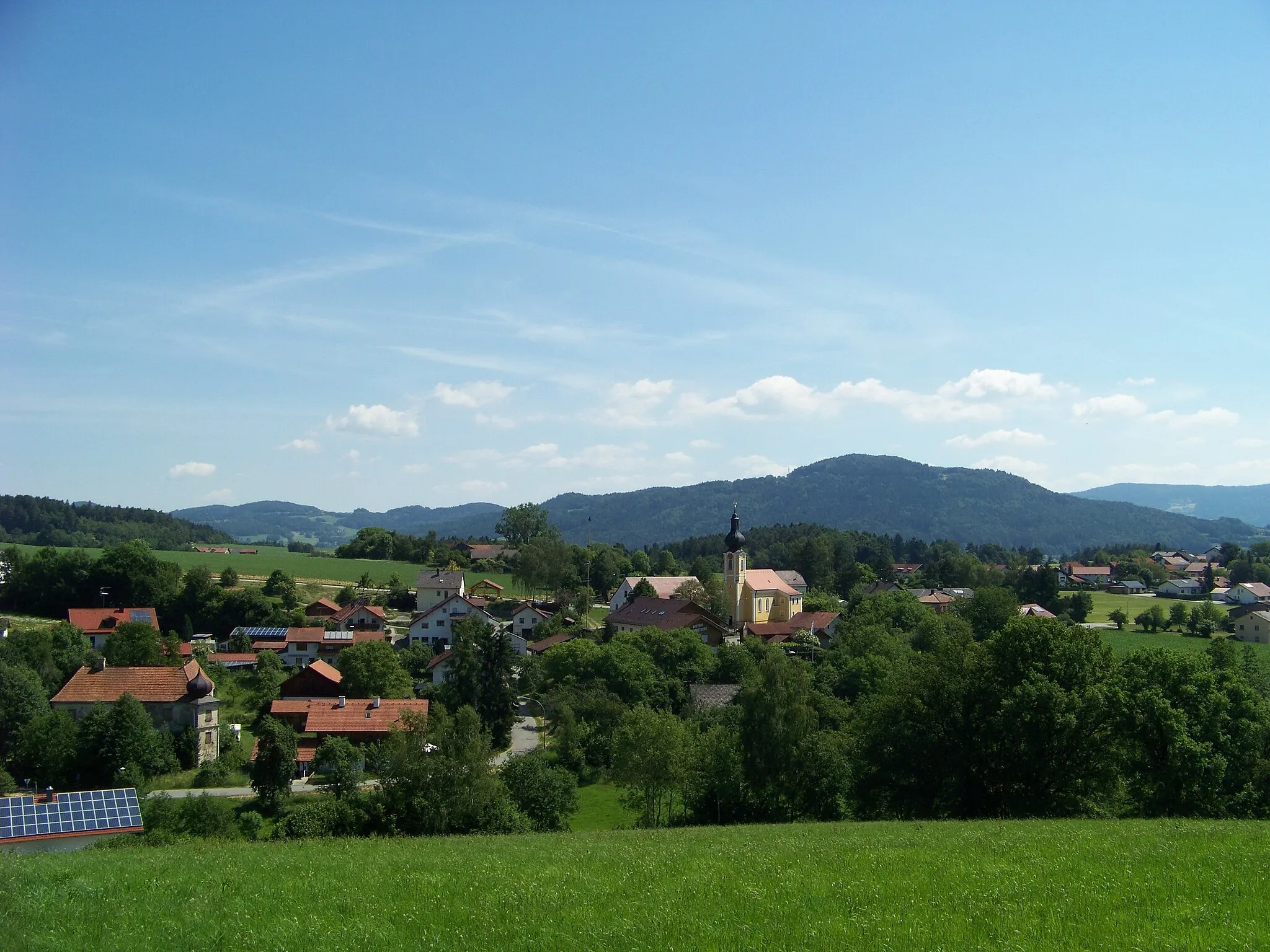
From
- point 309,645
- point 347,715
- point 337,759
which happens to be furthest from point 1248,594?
point 337,759

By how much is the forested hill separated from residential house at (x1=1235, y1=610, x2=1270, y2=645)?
154389 millimetres

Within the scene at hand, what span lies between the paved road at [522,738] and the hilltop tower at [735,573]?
3673cm

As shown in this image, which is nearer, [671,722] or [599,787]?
[671,722]

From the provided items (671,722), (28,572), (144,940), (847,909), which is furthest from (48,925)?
(28,572)

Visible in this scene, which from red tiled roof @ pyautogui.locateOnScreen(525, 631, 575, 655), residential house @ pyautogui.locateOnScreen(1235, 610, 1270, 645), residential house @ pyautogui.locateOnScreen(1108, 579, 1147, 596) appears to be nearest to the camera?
red tiled roof @ pyautogui.locateOnScreen(525, 631, 575, 655)

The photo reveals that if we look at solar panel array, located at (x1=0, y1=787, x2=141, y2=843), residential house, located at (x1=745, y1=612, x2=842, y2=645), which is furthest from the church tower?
solar panel array, located at (x1=0, y1=787, x2=141, y2=843)

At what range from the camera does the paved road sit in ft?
141

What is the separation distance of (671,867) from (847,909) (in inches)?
144

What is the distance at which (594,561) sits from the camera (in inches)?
4161

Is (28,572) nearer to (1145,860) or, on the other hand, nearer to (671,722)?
(671,722)

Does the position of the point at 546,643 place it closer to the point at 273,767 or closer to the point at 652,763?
the point at 273,767

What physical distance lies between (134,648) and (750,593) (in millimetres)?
55840

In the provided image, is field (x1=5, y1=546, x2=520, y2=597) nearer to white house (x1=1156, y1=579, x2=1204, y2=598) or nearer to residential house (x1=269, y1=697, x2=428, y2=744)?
residential house (x1=269, y1=697, x2=428, y2=744)

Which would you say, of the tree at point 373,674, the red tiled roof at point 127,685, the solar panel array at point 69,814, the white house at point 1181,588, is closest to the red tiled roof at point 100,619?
the red tiled roof at point 127,685
